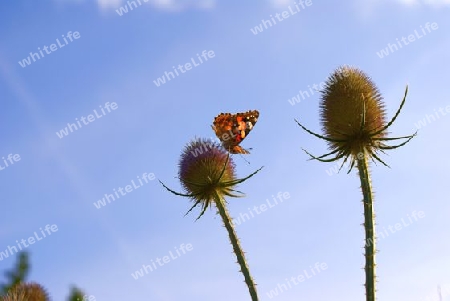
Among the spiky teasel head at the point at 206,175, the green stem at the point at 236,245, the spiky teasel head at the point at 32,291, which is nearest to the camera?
the spiky teasel head at the point at 32,291

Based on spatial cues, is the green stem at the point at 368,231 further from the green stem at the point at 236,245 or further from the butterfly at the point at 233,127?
the butterfly at the point at 233,127

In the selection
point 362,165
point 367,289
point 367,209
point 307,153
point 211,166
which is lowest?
point 367,289

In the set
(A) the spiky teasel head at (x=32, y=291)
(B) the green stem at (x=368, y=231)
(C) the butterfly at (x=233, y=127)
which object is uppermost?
(C) the butterfly at (x=233, y=127)

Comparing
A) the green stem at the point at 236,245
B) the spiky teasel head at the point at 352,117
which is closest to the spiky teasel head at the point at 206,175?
the green stem at the point at 236,245

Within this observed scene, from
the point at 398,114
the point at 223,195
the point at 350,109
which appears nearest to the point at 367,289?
the point at 398,114

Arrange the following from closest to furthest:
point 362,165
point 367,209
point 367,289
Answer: point 367,289
point 367,209
point 362,165

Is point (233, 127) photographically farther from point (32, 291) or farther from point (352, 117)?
point (32, 291)

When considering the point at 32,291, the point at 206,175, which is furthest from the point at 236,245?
the point at 32,291

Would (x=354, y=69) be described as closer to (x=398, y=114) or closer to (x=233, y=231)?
(x=398, y=114)

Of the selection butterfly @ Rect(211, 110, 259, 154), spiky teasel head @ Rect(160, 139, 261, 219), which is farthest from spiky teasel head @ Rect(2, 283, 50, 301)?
butterfly @ Rect(211, 110, 259, 154)
